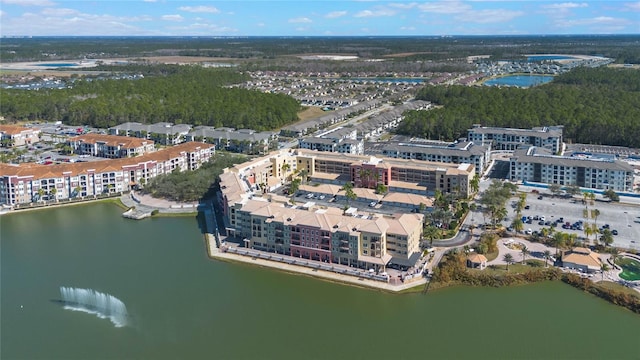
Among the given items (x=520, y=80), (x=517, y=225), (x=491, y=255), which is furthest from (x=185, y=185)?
(x=520, y=80)

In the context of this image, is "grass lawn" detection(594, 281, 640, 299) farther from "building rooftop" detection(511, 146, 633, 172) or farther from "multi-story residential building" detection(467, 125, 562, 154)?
"multi-story residential building" detection(467, 125, 562, 154)

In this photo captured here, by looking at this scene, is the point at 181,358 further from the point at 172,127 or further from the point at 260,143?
the point at 172,127

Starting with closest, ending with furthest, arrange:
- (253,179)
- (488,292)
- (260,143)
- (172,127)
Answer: (488,292) < (253,179) < (260,143) < (172,127)

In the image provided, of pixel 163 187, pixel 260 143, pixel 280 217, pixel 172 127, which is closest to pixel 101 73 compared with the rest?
pixel 172 127

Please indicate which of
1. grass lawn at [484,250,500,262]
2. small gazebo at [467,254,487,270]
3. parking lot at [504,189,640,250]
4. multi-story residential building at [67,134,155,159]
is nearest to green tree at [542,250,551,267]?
grass lawn at [484,250,500,262]

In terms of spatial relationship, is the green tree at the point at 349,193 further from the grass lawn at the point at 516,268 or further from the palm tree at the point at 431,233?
the grass lawn at the point at 516,268

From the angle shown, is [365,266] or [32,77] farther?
[32,77]
